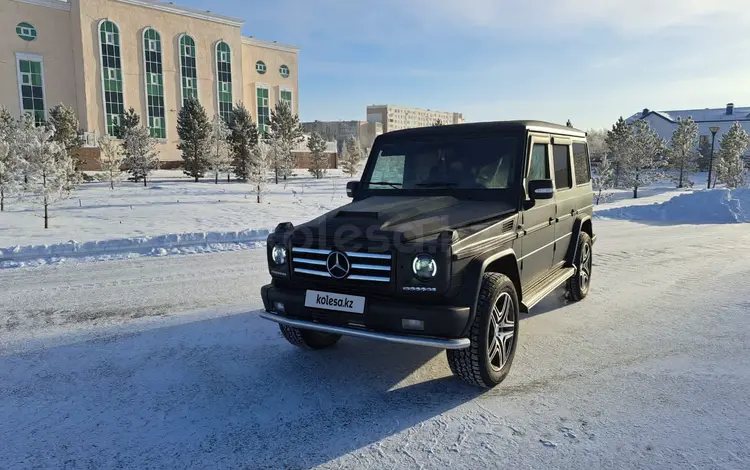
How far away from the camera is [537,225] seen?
4918 millimetres

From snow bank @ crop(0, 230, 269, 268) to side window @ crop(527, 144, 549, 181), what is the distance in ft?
23.7

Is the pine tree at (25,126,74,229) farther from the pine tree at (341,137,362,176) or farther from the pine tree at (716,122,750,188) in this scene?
the pine tree at (716,122,750,188)

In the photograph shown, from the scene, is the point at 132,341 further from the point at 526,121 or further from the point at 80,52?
the point at 80,52

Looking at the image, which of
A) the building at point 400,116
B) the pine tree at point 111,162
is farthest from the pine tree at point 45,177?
the building at point 400,116

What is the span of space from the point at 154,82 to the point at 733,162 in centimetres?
5356

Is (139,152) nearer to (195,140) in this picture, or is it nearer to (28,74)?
(195,140)

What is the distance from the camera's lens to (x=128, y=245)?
10.2m

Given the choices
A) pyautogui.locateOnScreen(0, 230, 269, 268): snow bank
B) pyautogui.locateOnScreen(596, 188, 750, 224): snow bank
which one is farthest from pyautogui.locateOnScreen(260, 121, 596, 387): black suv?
pyautogui.locateOnScreen(596, 188, 750, 224): snow bank

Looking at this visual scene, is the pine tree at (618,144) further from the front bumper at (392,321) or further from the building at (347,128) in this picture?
the building at (347,128)

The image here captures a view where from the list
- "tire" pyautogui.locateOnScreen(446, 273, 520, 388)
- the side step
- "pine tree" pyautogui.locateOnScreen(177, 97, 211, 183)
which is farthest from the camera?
"pine tree" pyautogui.locateOnScreen(177, 97, 211, 183)

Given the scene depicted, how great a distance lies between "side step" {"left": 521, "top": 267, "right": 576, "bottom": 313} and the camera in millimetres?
4386

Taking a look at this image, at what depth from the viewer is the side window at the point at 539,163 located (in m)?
4.88

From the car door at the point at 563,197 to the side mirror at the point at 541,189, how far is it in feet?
2.77

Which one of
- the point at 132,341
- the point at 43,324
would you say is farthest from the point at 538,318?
the point at 43,324
